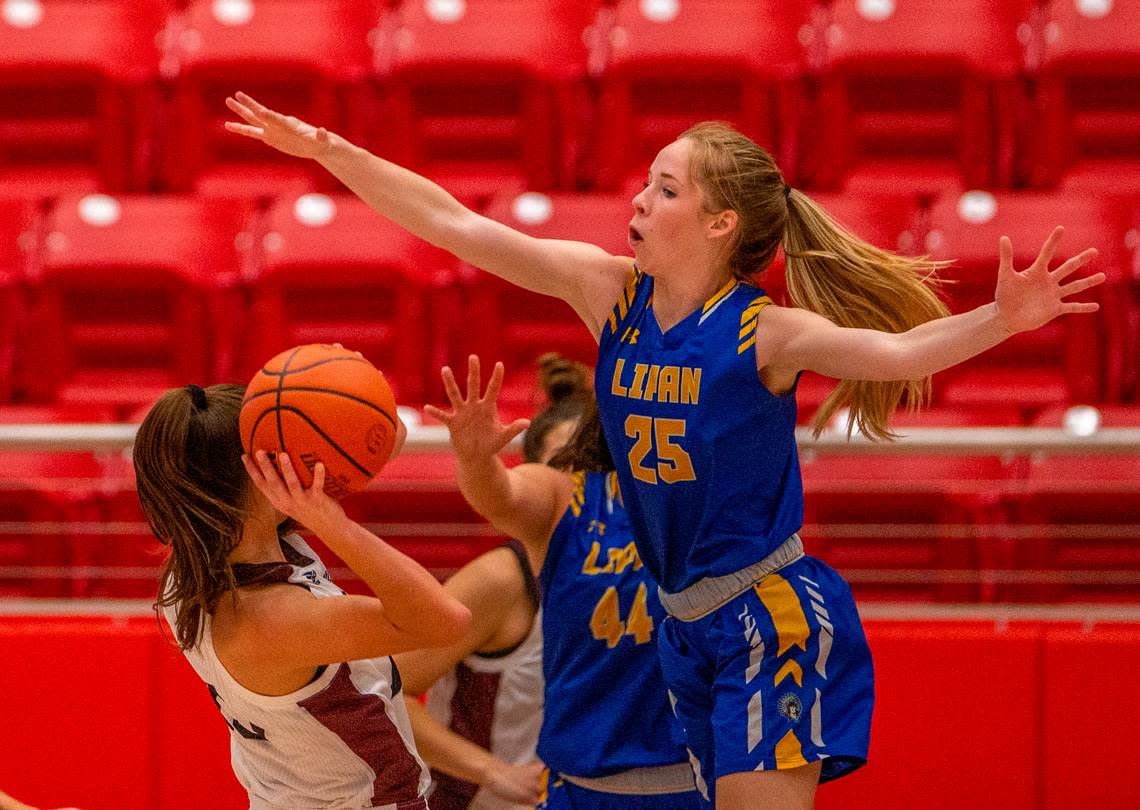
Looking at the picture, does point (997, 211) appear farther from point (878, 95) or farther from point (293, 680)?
point (293, 680)

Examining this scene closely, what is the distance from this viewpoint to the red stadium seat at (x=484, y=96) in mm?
5363

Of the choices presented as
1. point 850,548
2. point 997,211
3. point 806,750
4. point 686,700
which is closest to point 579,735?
point 686,700

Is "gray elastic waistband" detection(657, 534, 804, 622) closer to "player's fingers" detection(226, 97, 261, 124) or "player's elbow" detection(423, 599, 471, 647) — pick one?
"player's elbow" detection(423, 599, 471, 647)

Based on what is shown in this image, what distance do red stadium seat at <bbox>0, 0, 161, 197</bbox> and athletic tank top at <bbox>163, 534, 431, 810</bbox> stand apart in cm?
A: 351

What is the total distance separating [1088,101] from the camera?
17.5 ft

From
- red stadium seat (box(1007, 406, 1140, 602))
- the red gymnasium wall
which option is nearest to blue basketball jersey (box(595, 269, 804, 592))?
the red gymnasium wall

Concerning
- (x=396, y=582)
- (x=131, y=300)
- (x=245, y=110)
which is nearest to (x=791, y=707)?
(x=396, y=582)

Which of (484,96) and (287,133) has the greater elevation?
(484,96)

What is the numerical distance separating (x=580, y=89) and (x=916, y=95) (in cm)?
A: 124

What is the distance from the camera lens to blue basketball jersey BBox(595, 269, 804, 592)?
244 centimetres

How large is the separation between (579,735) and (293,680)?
0.65 m

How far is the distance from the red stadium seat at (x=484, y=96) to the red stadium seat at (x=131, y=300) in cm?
77

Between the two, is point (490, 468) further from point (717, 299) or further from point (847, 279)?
point (847, 279)

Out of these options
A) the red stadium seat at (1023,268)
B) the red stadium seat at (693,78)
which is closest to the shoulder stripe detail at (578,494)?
the red stadium seat at (1023,268)
